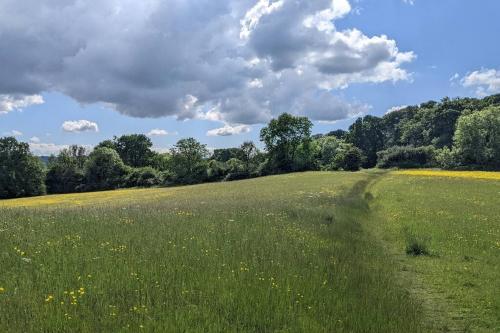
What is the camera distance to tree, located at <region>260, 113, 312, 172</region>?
124m

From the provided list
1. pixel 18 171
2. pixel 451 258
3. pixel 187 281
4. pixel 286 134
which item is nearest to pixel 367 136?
pixel 286 134

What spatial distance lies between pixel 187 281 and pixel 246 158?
411 feet

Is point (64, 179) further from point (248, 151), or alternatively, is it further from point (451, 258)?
point (451, 258)

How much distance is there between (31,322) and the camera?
653cm

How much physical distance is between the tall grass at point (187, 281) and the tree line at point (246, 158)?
9851cm

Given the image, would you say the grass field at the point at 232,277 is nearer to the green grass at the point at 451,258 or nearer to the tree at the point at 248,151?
the green grass at the point at 451,258

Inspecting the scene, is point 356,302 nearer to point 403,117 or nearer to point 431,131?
point 431,131

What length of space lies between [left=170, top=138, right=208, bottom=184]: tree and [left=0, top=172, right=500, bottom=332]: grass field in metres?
97.6

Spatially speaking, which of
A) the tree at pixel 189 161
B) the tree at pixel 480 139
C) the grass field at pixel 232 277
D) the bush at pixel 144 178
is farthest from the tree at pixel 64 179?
the grass field at pixel 232 277

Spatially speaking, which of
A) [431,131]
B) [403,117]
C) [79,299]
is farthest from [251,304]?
[403,117]

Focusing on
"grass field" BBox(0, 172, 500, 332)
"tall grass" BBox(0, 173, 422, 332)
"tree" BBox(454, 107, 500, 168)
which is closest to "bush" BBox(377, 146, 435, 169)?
"tree" BBox(454, 107, 500, 168)

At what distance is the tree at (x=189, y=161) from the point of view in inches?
4550

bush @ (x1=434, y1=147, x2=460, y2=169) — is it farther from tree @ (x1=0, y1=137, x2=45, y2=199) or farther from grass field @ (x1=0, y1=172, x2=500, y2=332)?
tree @ (x1=0, y1=137, x2=45, y2=199)

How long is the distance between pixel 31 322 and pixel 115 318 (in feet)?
3.99
